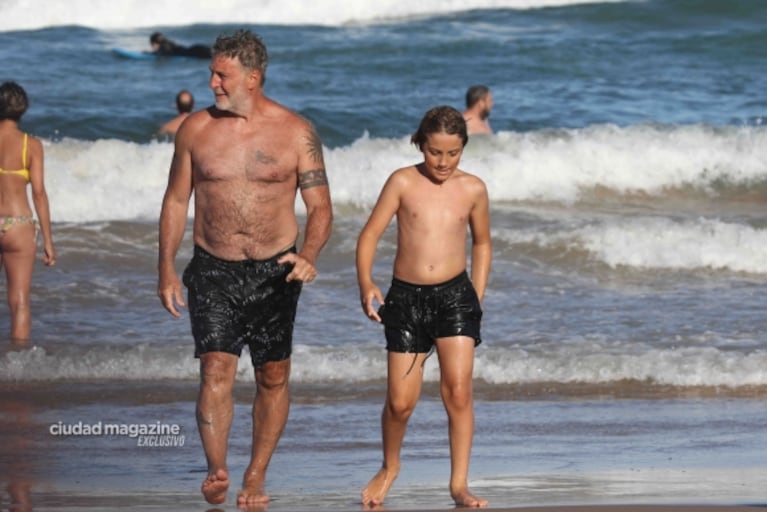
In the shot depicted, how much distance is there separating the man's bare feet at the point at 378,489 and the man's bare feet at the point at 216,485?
0.57 meters

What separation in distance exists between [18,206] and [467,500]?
4.69 meters

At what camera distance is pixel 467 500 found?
555cm

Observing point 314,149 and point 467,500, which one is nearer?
point 467,500

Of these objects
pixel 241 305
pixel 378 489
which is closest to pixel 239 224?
pixel 241 305

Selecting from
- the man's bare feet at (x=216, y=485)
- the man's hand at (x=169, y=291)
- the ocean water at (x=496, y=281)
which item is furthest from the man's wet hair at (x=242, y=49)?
the ocean water at (x=496, y=281)

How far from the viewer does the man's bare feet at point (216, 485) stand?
216 inches

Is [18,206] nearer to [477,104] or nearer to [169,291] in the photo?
[169,291]

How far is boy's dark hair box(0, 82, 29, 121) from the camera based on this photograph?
350 inches

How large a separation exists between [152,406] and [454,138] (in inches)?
130

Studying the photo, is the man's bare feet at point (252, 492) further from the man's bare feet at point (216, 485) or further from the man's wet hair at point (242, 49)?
the man's wet hair at point (242, 49)

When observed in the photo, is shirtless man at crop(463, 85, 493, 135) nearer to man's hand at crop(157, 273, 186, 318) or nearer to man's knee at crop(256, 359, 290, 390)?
man's knee at crop(256, 359, 290, 390)

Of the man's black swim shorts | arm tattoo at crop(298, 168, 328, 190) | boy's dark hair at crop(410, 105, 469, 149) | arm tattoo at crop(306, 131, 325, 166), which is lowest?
the man's black swim shorts

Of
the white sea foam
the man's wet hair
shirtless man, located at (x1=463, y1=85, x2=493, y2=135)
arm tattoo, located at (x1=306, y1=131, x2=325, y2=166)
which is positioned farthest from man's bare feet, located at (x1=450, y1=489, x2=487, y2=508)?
the white sea foam

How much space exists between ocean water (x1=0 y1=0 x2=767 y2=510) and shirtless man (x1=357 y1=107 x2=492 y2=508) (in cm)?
37
